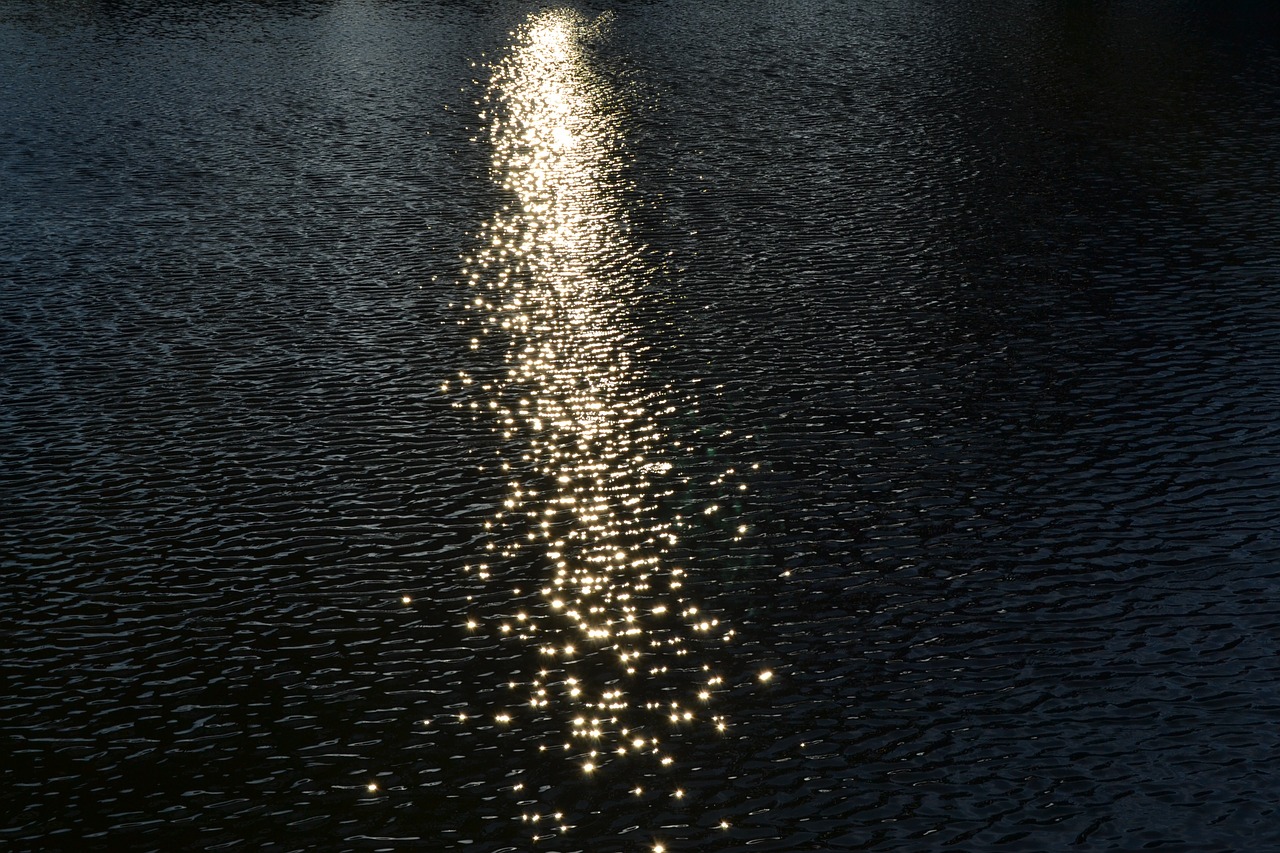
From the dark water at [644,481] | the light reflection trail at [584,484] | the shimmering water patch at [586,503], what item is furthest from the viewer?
the light reflection trail at [584,484]

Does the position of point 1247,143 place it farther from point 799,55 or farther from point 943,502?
point 943,502

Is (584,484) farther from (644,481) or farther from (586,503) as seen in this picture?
(644,481)

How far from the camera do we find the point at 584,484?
65.4 ft

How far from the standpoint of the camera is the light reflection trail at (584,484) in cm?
1494

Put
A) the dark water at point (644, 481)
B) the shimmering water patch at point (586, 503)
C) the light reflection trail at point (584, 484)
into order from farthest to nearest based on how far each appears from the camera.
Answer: the light reflection trail at point (584, 484)
the shimmering water patch at point (586, 503)
the dark water at point (644, 481)

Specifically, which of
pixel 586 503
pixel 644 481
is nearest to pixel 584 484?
pixel 586 503

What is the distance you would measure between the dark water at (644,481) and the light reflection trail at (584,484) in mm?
84

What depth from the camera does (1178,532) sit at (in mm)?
18109

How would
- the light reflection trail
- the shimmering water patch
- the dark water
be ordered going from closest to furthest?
the dark water → the shimmering water patch → the light reflection trail

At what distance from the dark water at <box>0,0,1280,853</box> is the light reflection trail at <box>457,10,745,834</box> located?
0.08 metres

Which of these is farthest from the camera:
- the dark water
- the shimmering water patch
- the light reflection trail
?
the light reflection trail

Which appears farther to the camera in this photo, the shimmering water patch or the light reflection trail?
the light reflection trail

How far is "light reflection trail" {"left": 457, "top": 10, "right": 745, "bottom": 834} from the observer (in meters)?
14.9

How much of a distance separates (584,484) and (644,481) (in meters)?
0.89
